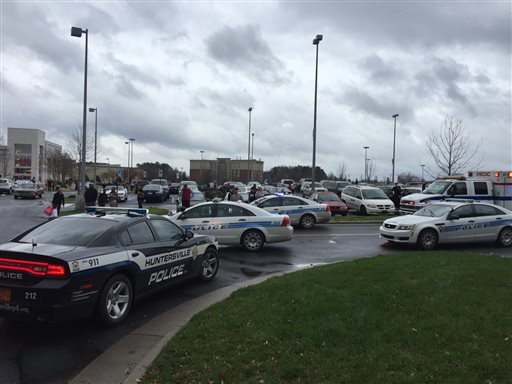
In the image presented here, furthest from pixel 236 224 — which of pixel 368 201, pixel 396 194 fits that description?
pixel 396 194

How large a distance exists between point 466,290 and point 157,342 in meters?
4.34

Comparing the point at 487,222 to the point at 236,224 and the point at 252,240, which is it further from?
the point at 236,224

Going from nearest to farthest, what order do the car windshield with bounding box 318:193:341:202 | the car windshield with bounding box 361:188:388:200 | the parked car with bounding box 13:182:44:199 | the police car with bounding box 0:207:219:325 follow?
1. the police car with bounding box 0:207:219:325
2. the car windshield with bounding box 318:193:341:202
3. the car windshield with bounding box 361:188:388:200
4. the parked car with bounding box 13:182:44:199

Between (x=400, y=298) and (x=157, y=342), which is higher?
(x=400, y=298)

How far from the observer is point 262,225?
12523mm

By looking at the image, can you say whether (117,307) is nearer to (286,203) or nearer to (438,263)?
(438,263)

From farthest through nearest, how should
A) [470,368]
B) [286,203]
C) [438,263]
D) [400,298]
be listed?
[286,203], [438,263], [400,298], [470,368]

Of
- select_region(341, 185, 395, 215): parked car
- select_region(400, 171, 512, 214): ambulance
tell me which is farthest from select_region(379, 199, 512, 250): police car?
select_region(341, 185, 395, 215): parked car

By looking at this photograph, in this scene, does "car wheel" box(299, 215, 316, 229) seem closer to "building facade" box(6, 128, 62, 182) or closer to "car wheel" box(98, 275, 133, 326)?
"car wheel" box(98, 275, 133, 326)

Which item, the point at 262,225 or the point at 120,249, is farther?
the point at 262,225

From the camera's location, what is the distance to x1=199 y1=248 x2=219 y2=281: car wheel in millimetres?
8609

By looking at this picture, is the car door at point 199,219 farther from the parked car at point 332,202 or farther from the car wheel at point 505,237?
the parked car at point 332,202

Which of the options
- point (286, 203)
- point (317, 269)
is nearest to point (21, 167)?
point (286, 203)

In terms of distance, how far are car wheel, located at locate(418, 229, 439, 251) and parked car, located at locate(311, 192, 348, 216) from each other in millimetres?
9644
